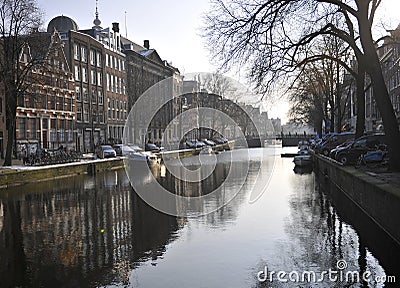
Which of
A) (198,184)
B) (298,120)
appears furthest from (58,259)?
(298,120)

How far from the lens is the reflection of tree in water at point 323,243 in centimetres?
1085

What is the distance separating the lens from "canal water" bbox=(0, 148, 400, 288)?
10188 millimetres

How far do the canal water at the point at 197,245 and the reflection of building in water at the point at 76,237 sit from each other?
0.03m

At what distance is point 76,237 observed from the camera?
48.1ft

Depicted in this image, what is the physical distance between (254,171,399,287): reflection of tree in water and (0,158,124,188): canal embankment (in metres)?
17.1

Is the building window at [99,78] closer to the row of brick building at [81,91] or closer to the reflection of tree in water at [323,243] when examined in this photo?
the row of brick building at [81,91]

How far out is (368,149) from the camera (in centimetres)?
2992

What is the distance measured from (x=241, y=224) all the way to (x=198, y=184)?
46.1 ft

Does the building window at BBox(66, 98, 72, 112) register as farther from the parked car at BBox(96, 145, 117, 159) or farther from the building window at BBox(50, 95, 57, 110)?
the parked car at BBox(96, 145, 117, 159)

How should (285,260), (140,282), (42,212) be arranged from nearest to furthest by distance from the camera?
(140,282) < (285,260) < (42,212)

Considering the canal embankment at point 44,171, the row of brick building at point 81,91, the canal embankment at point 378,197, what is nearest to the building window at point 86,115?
the row of brick building at point 81,91

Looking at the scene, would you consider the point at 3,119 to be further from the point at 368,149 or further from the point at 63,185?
the point at 368,149

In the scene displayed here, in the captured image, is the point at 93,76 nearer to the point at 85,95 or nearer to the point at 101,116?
the point at 85,95

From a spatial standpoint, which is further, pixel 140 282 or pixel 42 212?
pixel 42 212
